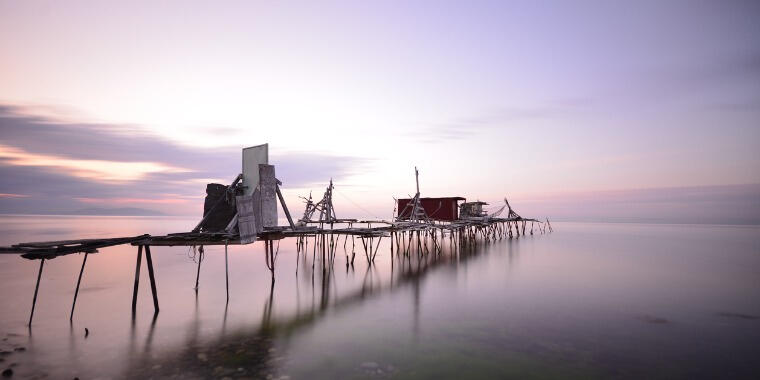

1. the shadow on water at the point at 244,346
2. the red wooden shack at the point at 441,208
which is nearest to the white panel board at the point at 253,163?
the shadow on water at the point at 244,346

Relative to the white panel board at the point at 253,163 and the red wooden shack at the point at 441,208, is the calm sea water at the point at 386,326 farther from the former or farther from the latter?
the red wooden shack at the point at 441,208

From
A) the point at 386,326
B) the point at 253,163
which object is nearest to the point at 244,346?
the point at 386,326

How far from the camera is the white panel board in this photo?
51.7 ft

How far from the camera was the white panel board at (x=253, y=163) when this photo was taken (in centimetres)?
1577

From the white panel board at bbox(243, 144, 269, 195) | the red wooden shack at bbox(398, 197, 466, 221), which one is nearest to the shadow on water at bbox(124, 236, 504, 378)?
the white panel board at bbox(243, 144, 269, 195)

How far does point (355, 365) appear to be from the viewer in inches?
360

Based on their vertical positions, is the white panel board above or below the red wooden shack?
above

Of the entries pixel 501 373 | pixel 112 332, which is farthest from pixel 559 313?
pixel 112 332

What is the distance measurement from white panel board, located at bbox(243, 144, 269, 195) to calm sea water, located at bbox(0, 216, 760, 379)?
538 cm

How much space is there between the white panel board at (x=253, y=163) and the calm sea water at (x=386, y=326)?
17.6 feet

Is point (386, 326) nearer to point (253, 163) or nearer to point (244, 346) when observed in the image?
point (244, 346)

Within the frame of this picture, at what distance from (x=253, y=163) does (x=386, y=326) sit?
9.28 meters

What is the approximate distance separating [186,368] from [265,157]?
945 cm

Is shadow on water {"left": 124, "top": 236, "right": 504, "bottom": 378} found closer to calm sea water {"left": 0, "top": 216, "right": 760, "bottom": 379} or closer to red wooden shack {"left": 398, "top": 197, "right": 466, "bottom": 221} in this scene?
calm sea water {"left": 0, "top": 216, "right": 760, "bottom": 379}
